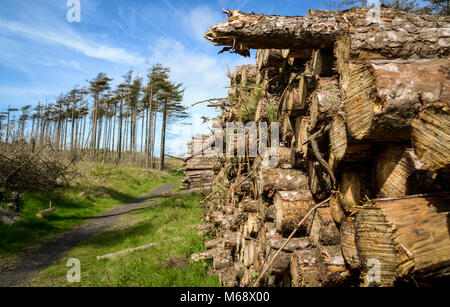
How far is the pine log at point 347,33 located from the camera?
1930 mm

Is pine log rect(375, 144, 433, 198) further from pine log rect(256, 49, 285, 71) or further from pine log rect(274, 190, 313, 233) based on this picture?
pine log rect(256, 49, 285, 71)

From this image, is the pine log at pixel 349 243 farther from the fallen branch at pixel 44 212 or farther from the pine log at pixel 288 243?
the fallen branch at pixel 44 212

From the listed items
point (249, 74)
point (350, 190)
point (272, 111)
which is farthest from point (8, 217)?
point (350, 190)

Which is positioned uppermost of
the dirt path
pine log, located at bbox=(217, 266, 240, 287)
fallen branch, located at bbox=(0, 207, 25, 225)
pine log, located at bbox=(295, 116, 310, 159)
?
pine log, located at bbox=(295, 116, 310, 159)

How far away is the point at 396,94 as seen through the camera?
1395 mm

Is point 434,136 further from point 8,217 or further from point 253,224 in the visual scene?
point 8,217

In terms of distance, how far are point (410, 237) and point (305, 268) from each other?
40.3 inches

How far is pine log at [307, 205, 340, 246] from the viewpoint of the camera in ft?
6.62

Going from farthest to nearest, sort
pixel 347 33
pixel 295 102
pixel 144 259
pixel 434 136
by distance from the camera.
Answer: pixel 144 259 < pixel 295 102 < pixel 347 33 < pixel 434 136

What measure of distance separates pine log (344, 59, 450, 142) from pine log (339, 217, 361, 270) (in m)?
0.67

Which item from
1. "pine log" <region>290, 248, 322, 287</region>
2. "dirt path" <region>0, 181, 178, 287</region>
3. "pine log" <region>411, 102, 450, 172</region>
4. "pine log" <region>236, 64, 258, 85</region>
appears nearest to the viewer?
"pine log" <region>411, 102, 450, 172</region>

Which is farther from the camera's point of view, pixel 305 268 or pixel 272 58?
pixel 272 58

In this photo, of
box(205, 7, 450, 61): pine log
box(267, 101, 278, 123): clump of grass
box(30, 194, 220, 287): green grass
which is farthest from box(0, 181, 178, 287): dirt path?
box(205, 7, 450, 61): pine log

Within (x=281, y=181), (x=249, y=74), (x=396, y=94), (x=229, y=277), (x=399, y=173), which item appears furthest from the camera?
(x=249, y=74)
